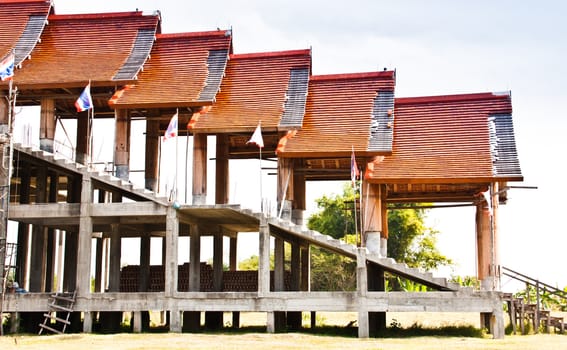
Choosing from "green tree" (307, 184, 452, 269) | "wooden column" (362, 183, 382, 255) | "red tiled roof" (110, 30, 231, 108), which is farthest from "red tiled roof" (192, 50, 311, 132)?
"green tree" (307, 184, 452, 269)

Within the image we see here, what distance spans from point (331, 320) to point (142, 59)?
19.6 metres

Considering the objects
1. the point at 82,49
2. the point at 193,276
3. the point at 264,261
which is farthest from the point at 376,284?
the point at 82,49

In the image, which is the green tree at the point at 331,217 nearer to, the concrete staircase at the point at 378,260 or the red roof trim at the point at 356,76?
the red roof trim at the point at 356,76

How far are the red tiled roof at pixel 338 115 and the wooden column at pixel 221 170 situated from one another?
4978 millimetres

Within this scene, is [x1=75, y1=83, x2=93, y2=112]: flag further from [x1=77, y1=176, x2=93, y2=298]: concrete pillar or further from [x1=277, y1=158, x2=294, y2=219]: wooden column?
[x1=277, y1=158, x2=294, y2=219]: wooden column

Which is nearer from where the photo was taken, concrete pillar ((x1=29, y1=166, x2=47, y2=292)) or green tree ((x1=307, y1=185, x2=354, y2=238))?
concrete pillar ((x1=29, y1=166, x2=47, y2=292))

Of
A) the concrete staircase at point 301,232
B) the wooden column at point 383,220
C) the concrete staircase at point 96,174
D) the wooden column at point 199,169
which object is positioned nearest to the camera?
the concrete staircase at point 301,232

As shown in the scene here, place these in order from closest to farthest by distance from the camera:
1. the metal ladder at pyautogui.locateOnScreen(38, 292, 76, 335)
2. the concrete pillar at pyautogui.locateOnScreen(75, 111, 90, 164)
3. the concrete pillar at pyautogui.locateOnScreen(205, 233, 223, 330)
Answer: the metal ladder at pyautogui.locateOnScreen(38, 292, 76, 335) < the concrete pillar at pyautogui.locateOnScreen(205, 233, 223, 330) < the concrete pillar at pyautogui.locateOnScreen(75, 111, 90, 164)

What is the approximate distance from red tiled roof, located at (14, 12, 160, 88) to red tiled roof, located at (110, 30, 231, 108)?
1.26m

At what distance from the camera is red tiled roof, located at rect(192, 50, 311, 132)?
1795 inches

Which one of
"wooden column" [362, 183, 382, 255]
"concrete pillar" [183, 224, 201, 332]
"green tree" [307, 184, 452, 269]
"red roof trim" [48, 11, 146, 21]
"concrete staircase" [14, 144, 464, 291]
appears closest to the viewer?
"concrete staircase" [14, 144, 464, 291]

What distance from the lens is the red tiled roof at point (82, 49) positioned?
153 ft

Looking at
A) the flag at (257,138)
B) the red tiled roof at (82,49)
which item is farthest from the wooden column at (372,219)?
the red tiled roof at (82,49)

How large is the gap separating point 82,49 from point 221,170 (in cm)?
997
